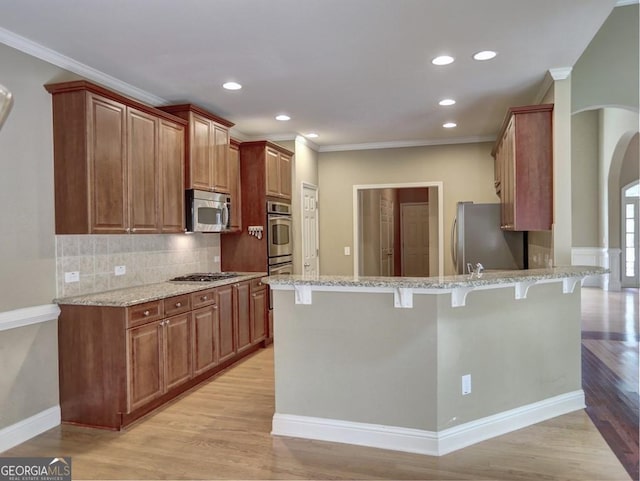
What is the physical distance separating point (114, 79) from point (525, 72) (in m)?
3.43

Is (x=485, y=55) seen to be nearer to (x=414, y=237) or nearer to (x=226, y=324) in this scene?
(x=226, y=324)

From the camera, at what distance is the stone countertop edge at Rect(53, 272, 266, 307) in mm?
3209

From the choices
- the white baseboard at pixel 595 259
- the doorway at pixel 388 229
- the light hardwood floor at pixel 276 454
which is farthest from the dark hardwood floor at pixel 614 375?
the doorway at pixel 388 229

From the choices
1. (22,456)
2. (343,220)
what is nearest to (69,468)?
(22,456)

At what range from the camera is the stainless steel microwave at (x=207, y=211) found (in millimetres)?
4340

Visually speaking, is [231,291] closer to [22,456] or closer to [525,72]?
[22,456]

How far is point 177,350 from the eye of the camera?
373cm

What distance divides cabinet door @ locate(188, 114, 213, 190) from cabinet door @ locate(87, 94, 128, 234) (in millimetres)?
860

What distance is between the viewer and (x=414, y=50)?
329cm

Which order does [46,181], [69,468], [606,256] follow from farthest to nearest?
[606,256] < [46,181] < [69,468]

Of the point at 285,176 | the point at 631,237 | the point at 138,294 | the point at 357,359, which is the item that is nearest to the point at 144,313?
the point at 138,294

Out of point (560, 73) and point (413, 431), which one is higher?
point (560, 73)
